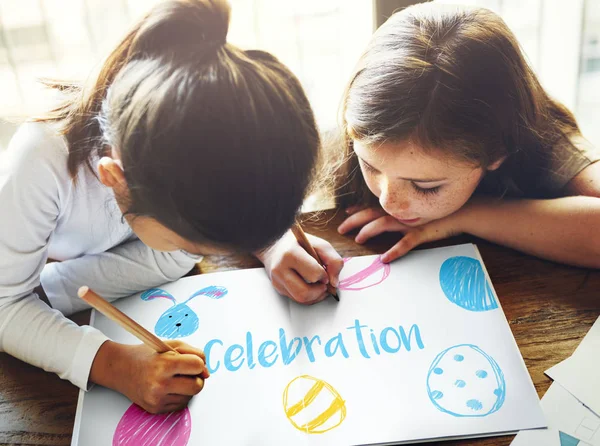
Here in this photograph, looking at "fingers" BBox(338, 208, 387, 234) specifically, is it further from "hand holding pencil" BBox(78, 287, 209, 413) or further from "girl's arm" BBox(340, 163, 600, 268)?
"hand holding pencil" BBox(78, 287, 209, 413)

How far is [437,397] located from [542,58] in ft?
3.04

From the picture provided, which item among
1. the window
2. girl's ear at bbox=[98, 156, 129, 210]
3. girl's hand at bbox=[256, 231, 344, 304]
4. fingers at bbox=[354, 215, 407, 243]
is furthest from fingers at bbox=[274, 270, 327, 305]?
the window

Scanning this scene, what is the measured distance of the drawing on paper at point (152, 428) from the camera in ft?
1.94

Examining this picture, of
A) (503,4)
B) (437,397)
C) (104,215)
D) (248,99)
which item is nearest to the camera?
(248,99)

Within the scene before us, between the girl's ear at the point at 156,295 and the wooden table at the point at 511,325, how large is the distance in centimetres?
6

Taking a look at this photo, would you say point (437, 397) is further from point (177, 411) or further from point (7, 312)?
point (7, 312)

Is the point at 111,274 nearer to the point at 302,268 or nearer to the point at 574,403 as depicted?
the point at 302,268

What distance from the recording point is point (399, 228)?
0.79 m

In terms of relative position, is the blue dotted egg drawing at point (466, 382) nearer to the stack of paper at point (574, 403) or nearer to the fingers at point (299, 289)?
the stack of paper at point (574, 403)

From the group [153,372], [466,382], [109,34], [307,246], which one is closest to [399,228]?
[307,246]

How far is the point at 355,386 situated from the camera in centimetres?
62

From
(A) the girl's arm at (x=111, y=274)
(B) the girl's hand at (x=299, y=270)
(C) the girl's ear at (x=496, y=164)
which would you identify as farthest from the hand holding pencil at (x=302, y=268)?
(C) the girl's ear at (x=496, y=164)

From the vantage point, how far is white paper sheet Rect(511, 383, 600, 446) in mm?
568

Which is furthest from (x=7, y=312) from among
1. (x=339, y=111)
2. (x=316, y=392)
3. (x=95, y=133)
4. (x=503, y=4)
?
(x=503, y=4)
